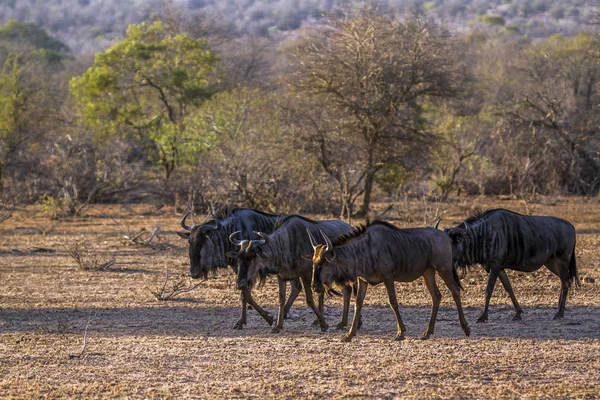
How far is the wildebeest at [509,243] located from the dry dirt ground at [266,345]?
0.51 metres

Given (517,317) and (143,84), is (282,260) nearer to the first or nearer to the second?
(517,317)

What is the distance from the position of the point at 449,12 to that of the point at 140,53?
86.4 meters

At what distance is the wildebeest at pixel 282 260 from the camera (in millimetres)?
9070

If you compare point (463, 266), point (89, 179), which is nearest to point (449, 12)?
point (89, 179)

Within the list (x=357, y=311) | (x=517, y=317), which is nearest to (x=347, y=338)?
(x=357, y=311)

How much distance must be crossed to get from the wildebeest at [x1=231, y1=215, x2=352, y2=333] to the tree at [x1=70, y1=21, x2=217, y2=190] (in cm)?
1989

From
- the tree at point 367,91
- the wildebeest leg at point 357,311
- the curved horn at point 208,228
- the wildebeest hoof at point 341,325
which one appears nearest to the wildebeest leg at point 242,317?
the wildebeest hoof at point 341,325

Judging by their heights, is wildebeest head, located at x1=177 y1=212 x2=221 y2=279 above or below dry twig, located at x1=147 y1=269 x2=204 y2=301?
above

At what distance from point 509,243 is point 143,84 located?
73.6 ft

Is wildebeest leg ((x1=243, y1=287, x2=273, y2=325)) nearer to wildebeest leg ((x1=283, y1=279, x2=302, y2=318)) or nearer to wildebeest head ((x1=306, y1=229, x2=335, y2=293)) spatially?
wildebeest leg ((x1=283, y1=279, x2=302, y2=318))

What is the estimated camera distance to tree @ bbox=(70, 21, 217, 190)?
97.8 ft

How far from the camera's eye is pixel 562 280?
389 inches

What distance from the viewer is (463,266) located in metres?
9.83

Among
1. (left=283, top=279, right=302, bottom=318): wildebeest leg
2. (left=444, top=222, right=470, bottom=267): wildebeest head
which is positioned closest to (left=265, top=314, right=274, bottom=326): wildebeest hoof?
(left=283, top=279, right=302, bottom=318): wildebeest leg
